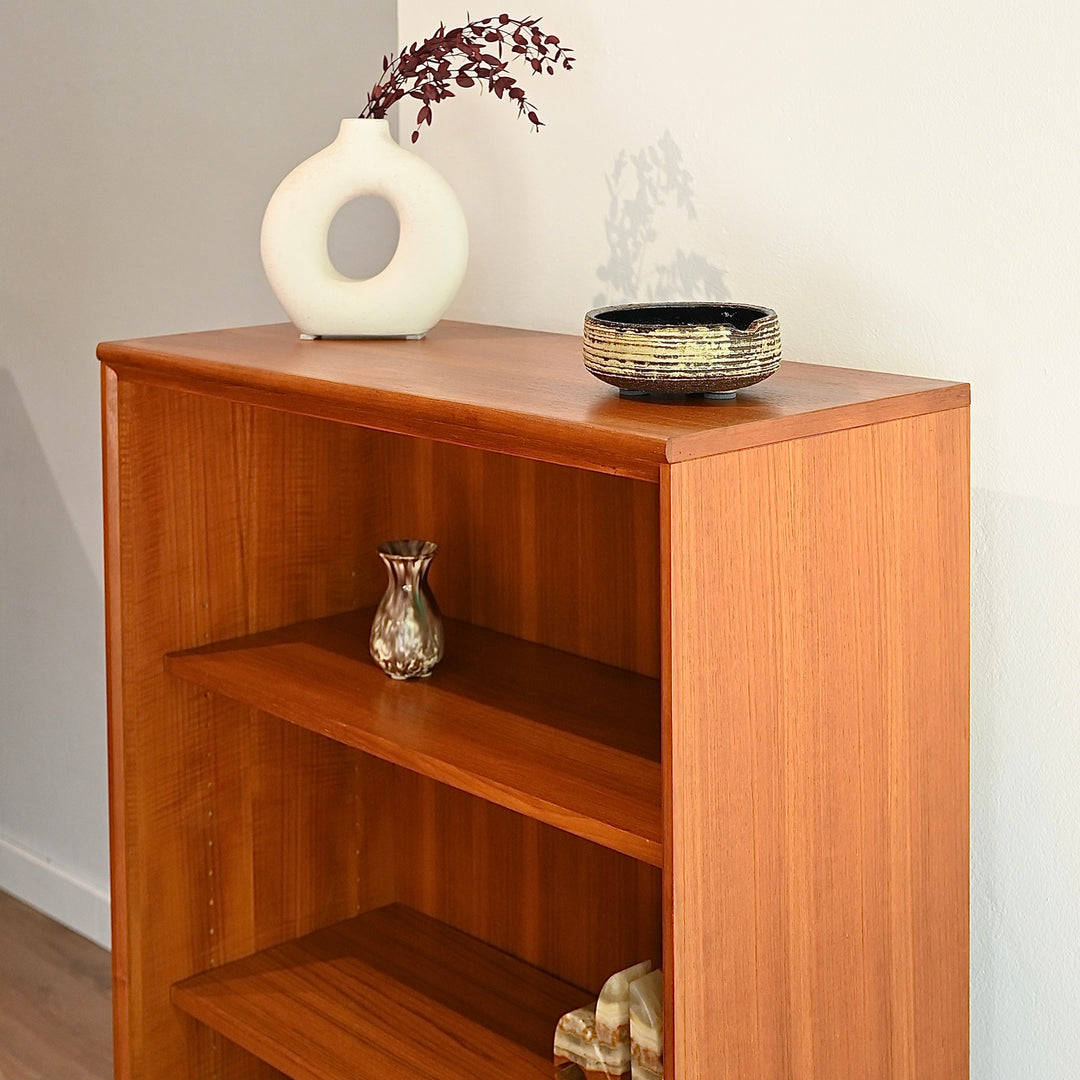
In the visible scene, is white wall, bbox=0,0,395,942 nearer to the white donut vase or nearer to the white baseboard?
the white baseboard

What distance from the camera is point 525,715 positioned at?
1.40 m

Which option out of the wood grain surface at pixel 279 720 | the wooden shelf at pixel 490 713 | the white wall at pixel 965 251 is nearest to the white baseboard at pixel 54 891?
the wood grain surface at pixel 279 720

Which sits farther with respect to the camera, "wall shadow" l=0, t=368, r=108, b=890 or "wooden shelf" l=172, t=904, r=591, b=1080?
"wall shadow" l=0, t=368, r=108, b=890

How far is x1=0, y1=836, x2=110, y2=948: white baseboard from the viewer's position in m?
2.71

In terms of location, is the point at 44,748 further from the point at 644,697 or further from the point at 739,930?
the point at 739,930

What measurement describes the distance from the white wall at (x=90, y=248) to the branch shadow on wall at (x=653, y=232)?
0.67m

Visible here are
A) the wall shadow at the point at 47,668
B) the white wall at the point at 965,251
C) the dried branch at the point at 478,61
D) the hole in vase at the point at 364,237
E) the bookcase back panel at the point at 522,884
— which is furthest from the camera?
the wall shadow at the point at 47,668

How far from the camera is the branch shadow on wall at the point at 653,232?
1.45 meters

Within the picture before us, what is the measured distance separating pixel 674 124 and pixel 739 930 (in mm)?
807

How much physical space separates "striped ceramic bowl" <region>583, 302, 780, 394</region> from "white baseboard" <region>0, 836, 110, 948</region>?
193 cm

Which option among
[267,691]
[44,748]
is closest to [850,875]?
[267,691]

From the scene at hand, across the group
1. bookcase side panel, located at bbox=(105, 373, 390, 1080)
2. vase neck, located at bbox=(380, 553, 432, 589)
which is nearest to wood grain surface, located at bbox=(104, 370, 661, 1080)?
bookcase side panel, located at bbox=(105, 373, 390, 1080)

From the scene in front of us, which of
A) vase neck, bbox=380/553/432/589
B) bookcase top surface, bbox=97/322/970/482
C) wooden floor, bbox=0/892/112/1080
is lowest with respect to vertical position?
wooden floor, bbox=0/892/112/1080

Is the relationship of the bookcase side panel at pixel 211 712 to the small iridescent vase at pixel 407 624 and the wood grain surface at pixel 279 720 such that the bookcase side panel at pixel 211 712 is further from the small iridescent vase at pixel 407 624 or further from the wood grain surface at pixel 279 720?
the small iridescent vase at pixel 407 624
